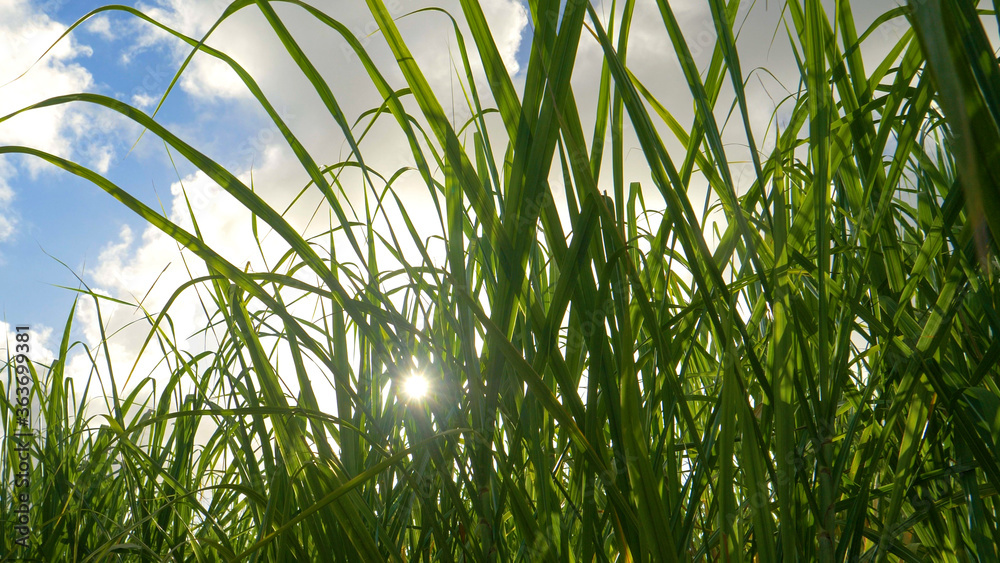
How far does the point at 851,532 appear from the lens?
0.47m

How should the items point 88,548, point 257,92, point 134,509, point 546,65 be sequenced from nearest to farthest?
1. point 546,65
2. point 257,92
3. point 134,509
4. point 88,548

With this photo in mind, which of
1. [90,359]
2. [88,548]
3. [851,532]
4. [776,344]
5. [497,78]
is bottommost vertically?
[851,532]

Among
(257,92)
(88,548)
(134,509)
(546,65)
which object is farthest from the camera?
(88,548)

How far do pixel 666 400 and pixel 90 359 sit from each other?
1261mm

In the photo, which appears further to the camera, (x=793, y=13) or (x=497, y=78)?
(x=793, y=13)

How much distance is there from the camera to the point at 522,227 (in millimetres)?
459

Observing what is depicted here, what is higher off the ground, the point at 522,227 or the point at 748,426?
the point at 522,227

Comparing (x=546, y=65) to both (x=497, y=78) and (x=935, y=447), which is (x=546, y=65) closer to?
(x=497, y=78)

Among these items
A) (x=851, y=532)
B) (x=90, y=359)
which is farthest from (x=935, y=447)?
(x=90, y=359)
